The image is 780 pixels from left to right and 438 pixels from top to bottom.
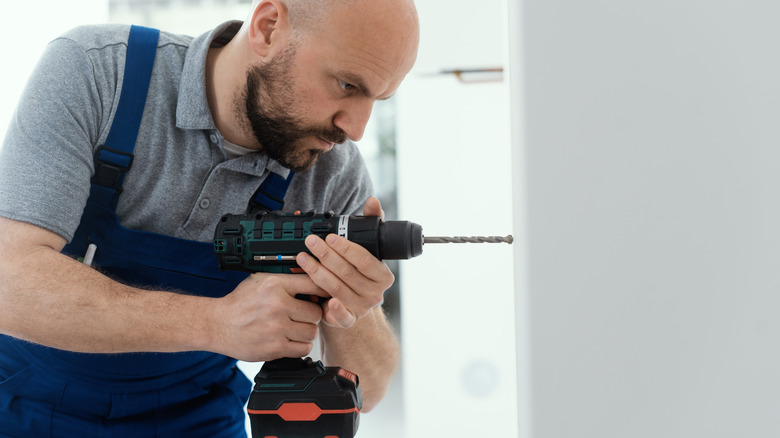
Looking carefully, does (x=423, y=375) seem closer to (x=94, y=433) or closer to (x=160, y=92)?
(x=94, y=433)

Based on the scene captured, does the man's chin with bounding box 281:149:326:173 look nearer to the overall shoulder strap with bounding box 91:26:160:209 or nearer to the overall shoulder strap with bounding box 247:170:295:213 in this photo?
the overall shoulder strap with bounding box 247:170:295:213

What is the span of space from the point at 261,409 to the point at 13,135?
1.64 feet

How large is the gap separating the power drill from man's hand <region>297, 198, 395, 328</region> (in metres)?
0.02

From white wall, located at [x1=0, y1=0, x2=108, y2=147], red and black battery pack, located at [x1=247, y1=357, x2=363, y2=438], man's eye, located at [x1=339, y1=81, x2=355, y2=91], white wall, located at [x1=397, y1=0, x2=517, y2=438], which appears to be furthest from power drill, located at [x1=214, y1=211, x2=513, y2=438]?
white wall, located at [x1=0, y1=0, x2=108, y2=147]

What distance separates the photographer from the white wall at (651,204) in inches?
19.1

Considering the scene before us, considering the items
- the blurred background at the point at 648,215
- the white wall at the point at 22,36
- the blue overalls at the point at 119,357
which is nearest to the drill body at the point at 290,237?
the blue overalls at the point at 119,357

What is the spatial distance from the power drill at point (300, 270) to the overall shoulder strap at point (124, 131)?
20 cm

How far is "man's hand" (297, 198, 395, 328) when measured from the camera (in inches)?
29.9

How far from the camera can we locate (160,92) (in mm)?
921

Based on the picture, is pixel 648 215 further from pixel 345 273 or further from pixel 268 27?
pixel 268 27

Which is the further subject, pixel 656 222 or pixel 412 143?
pixel 412 143

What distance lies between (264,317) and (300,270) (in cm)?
8

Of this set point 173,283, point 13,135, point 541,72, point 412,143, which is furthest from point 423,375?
point 541,72

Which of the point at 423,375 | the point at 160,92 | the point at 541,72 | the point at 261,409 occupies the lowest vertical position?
the point at 423,375
